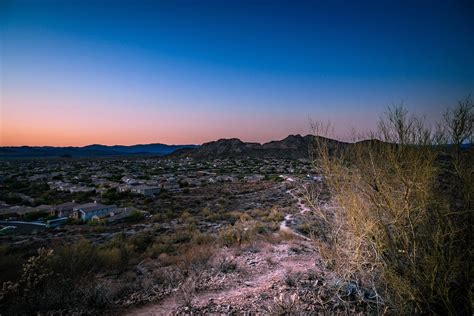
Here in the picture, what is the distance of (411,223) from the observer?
3.69 meters

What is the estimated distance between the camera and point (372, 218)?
401 cm

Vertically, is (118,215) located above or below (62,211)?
above

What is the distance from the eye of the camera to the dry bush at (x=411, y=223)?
3488mm

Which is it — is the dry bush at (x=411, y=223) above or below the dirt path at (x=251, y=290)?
above

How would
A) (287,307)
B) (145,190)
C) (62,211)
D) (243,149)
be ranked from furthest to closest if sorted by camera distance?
(243,149)
(145,190)
(62,211)
(287,307)

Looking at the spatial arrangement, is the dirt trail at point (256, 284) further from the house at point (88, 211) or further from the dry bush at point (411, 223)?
the house at point (88, 211)

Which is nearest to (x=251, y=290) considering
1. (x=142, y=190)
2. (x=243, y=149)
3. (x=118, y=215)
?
(x=118, y=215)

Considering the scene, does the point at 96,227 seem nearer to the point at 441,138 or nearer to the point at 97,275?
the point at 97,275

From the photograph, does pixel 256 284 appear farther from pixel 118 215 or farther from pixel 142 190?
pixel 142 190

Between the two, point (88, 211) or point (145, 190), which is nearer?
point (88, 211)

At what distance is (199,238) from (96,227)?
7987mm

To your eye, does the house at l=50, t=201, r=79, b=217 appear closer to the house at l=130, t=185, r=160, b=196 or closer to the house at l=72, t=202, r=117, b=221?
the house at l=72, t=202, r=117, b=221

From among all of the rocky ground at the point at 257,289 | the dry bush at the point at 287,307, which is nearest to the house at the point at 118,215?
the rocky ground at the point at 257,289

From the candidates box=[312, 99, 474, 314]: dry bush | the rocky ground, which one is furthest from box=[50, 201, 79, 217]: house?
box=[312, 99, 474, 314]: dry bush
